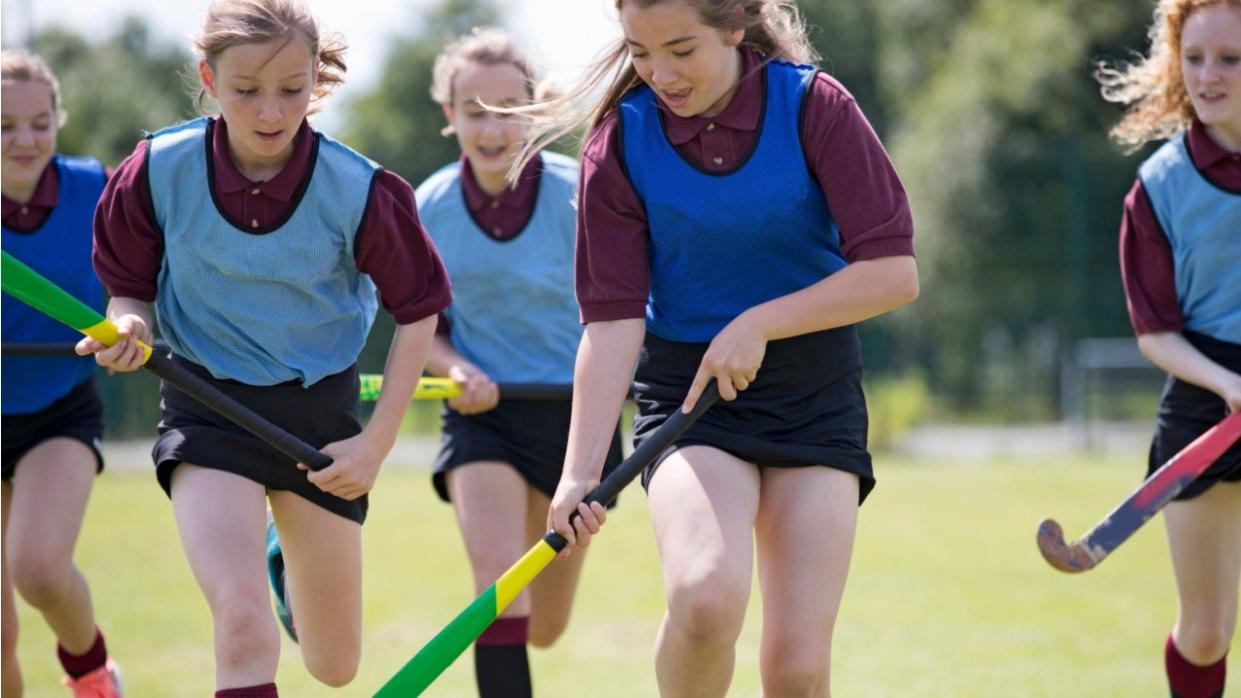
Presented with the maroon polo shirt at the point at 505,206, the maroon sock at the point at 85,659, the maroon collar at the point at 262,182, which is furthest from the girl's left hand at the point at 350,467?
the maroon sock at the point at 85,659

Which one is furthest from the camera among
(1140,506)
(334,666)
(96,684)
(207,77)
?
(96,684)

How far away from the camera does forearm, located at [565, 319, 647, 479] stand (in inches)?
121

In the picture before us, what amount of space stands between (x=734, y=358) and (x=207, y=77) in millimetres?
1262

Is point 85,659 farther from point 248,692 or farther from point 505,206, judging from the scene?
point 505,206

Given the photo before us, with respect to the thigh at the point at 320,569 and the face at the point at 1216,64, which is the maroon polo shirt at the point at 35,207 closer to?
the thigh at the point at 320,569

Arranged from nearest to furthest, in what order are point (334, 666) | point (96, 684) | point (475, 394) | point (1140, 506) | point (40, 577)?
point (334, 666)
point (1140, 506)
point (40, 577)
point (475, 394)
point (96, 684)

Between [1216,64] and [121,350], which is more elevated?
[1216,64]

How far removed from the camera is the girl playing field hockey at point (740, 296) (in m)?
2.97

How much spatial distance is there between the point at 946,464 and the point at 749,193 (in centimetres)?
1134

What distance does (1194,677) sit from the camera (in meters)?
3.96

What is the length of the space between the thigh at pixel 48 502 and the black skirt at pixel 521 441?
1008mm

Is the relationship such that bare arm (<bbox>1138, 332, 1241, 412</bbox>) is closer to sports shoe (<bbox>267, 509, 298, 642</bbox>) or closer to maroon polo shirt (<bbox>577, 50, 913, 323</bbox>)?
maroon polo shirt (<bbox>577, 50, 913, 323</bbox>)

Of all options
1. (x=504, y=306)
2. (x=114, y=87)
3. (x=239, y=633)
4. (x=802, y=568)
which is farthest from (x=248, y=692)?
(x=114, y=87)

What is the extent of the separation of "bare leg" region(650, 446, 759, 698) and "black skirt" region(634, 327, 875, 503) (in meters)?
0.05
